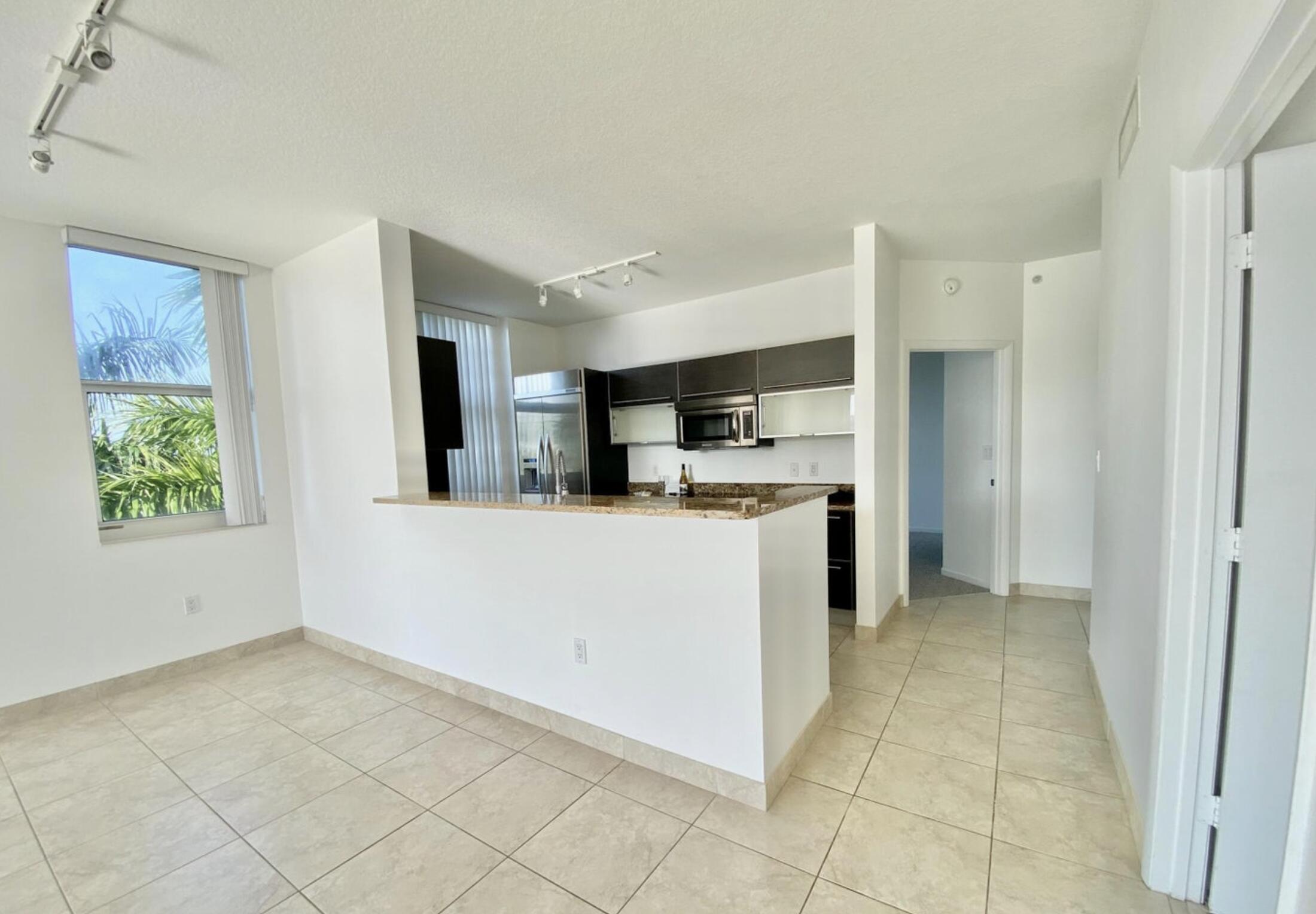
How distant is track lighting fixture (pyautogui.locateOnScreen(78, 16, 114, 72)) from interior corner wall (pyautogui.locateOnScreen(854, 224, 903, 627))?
3419mm

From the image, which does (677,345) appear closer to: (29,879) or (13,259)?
(13,259)

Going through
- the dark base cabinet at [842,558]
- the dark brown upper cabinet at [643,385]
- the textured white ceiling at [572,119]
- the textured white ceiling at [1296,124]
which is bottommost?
the dark base cabinet at [842,558]

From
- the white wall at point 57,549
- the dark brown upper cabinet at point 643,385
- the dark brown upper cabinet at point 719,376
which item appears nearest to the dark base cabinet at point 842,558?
the dark brown upper cabinet at point 719,376

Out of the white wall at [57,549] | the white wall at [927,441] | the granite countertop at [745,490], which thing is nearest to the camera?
the white wall at [57,549]

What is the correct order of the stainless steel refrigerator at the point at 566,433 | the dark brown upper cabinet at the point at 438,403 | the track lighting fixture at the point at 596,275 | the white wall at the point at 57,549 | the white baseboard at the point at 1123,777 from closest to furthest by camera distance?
the white baseboard at the point at 1123,777
the white wall at the point at 57,549
the dark brown upper cabinet at the point at 438,403
the track lighting fixture at the point at 596,275
the stainless steel refrigerator at the point at 566,433

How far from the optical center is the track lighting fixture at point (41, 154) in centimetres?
195

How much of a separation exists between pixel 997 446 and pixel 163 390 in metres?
6.18

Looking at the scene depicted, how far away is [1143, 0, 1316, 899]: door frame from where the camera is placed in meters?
1.30

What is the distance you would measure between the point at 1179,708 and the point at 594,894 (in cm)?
180

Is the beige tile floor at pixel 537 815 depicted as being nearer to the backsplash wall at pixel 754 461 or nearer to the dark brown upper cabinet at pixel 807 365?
the backsplash wall at pixel 754 461

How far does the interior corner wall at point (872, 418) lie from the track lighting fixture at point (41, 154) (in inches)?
156

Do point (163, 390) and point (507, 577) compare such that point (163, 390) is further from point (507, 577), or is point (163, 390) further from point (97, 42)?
point (507, 577)

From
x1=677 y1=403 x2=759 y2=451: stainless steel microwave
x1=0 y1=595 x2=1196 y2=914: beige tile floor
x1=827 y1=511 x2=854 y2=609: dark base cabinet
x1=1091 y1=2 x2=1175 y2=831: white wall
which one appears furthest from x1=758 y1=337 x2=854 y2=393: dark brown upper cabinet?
x1=0 y1=595 x2=1196 y2=914: beige tile floor

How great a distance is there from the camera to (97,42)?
4.76 ft
